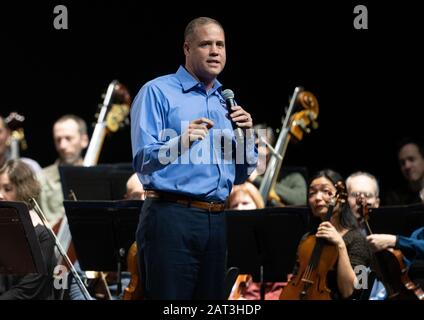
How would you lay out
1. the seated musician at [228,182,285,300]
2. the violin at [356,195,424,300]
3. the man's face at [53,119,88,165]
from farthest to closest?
1. the man's face at [53,119,88,165]
2. the seated musician at [228,182,285,300]
3. the violin at [356,195,424,300]

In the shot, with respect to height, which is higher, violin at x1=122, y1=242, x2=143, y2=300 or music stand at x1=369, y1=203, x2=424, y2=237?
music stand at x1=369, y1=203, x2=424, y2=237

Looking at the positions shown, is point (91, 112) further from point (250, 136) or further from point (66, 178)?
point (250, 136)

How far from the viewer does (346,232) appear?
4.83 metres

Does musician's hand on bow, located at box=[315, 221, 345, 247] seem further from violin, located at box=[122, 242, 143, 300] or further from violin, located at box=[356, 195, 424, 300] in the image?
violin, located at box=[122, 242, 143, 300]

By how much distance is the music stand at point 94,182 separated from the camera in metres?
5.51

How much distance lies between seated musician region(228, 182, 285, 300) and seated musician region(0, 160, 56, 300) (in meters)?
1.08

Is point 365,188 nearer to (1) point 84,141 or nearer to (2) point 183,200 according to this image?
(1) point 84,141

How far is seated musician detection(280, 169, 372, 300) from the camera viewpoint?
4.61 meters

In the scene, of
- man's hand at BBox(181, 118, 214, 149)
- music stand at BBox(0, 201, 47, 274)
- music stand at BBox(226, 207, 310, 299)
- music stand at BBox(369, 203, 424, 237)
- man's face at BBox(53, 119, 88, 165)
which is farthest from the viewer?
man's face at BBox(53, 119, 88, 165)

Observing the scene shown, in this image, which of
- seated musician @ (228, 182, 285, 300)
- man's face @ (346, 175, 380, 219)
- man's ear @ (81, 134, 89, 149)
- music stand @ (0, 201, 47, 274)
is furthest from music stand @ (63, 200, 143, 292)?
man's ear @ (81, 134, 89, 149)

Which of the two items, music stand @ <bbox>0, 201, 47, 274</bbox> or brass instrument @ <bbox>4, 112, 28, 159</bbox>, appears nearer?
music stand @ <bbox>0, 201, 47, 274</bbox>

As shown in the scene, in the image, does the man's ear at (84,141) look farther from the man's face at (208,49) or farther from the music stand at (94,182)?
the man's face at (208,49)

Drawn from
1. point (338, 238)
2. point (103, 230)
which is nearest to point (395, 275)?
point (338, 238)
